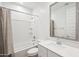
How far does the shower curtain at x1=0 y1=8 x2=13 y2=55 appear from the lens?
205 centimetres

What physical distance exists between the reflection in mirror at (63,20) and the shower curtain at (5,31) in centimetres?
131

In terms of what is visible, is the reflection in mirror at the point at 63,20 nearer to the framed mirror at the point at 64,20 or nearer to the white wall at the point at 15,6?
the framed mirror at the point at 64,20

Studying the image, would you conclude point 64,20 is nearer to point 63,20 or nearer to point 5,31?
point 63,20

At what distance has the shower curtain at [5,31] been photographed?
2.05 metres

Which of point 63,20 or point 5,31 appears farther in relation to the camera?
point 5,31

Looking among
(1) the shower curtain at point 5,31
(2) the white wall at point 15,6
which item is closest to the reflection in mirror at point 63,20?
(1) the shower curtain at point 5,31

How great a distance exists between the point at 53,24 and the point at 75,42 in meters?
0.96

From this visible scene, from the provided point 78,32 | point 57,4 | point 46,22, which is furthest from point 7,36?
point 78,32

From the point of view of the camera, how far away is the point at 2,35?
208 cm

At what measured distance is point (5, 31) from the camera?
2078mm

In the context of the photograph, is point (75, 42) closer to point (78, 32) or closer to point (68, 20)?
point (78, 32)

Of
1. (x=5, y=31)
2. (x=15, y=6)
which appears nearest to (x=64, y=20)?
(x=5, y=31)

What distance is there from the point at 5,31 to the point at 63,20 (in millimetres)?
1617

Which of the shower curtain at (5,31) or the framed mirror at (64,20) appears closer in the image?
the framed mirror at (64,20)
